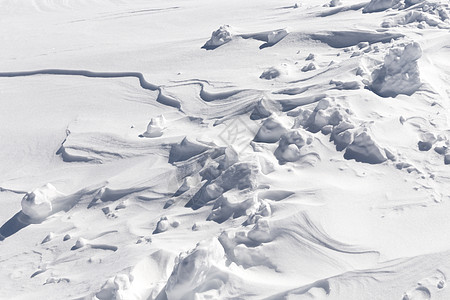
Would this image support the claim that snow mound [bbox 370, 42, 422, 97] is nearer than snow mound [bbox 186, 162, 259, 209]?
No

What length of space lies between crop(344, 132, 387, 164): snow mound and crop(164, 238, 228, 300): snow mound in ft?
4.31

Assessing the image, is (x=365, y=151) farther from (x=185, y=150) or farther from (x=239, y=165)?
(x=185, y=150)

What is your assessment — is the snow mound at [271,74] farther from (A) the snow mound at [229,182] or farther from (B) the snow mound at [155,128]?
(A) the snow mound at [229,182]

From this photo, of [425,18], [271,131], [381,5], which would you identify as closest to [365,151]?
[271,131]

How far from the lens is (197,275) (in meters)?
2.56

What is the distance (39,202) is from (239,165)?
143cm

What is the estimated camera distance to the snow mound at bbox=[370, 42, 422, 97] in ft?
13.6

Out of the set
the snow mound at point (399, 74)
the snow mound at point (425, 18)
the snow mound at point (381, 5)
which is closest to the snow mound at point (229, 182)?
the snow mound at point (399, 74)

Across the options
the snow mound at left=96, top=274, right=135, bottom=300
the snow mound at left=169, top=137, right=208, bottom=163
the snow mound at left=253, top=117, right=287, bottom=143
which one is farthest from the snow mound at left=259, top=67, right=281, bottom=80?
the snow mound at left=96, top=274, right=135, bottom=300

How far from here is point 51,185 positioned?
3.71 meters

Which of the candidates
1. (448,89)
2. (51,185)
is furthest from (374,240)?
(51,185)

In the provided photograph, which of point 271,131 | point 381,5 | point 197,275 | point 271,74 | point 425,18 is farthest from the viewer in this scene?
point 381,5

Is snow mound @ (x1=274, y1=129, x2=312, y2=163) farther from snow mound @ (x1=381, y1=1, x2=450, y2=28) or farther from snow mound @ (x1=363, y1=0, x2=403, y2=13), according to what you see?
snow mound @ (x1=363, y1=0, x2=403, y2=13)

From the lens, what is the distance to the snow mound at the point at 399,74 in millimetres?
4145
